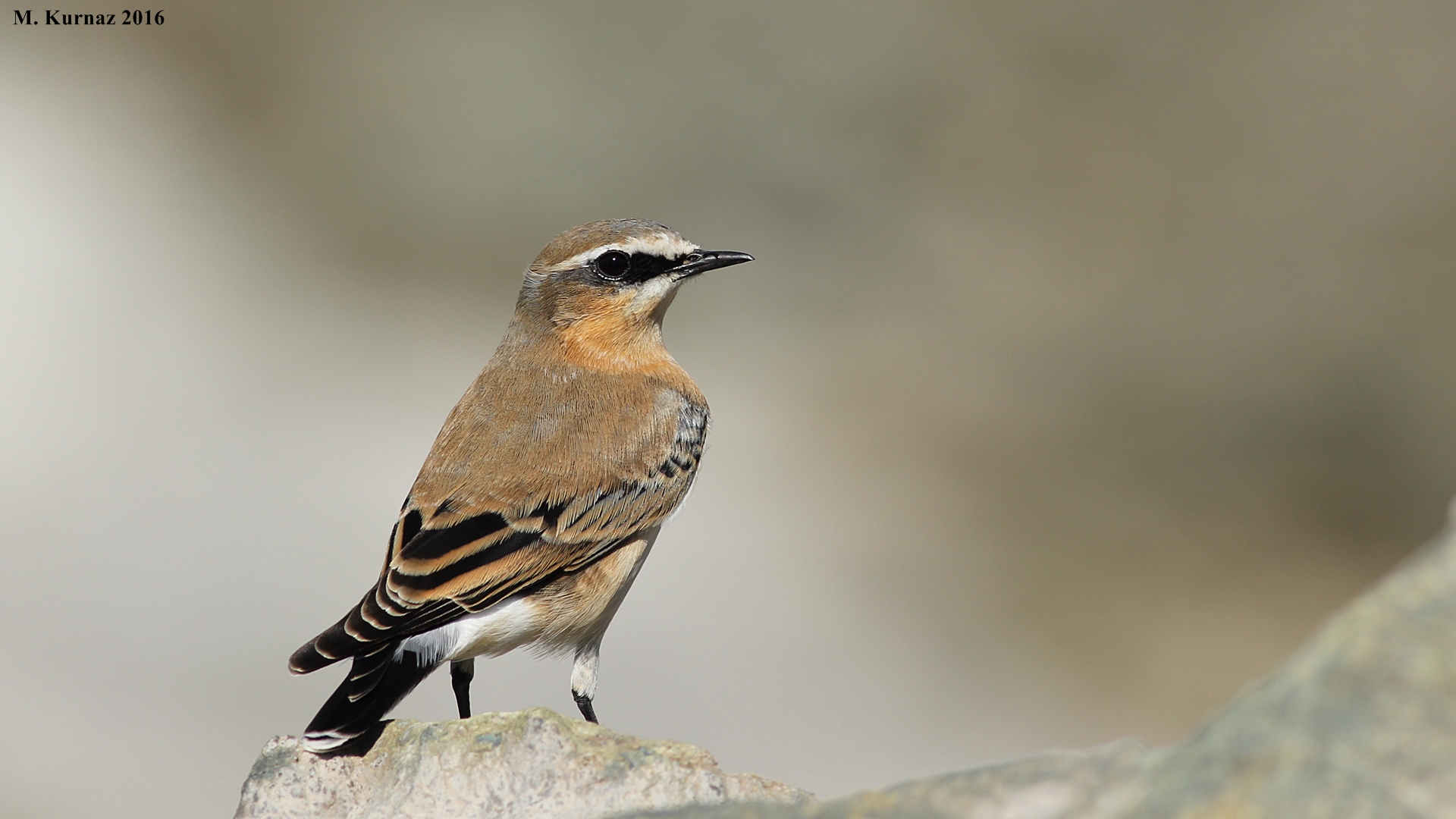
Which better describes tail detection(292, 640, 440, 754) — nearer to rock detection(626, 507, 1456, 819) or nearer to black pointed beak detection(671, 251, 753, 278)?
rock detection(626, 507, 1456, 819)

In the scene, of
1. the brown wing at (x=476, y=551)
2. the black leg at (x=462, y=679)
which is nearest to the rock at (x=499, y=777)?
the brown wing at (x=476, y=551)

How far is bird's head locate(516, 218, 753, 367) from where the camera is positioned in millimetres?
7605

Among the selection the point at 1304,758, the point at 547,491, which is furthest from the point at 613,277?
the point at 1304,758

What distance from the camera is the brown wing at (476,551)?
19.6 ft

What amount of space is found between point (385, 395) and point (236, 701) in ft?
19.7

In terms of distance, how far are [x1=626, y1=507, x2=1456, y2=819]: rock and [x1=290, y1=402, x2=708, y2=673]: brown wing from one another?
9.36 ft

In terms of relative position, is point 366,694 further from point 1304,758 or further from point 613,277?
point 1304,758

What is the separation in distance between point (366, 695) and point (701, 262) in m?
3.21

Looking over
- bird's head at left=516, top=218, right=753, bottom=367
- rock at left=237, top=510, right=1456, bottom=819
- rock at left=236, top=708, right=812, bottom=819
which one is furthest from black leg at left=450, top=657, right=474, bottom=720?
rock at left=237, top=510, right=1456, bottom=819

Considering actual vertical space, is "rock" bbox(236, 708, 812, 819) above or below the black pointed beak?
below

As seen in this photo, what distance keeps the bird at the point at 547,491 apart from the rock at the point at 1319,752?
2.88 meters

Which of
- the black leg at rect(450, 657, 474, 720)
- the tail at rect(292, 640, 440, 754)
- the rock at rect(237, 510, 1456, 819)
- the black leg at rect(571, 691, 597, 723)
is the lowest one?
the black leg at rect(571, 691, 597, 723)

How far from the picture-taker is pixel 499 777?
4.95m

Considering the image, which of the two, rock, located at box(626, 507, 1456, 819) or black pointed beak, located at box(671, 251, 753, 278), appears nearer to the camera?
rock, located at box(626, 507, 1456, 819)
